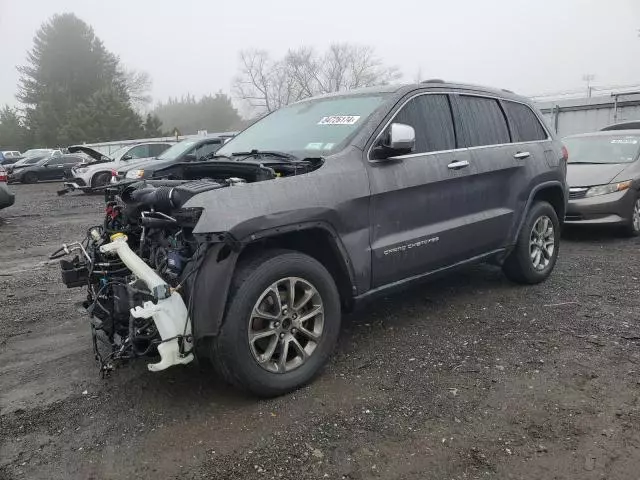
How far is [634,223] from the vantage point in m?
7.69

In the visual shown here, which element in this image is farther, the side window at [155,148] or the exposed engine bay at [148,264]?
the side window at [155,148]

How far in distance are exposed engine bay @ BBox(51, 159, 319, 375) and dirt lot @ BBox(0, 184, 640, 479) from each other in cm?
40

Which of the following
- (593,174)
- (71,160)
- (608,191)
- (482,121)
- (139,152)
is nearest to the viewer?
(482,121)

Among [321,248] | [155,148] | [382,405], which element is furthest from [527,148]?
[155,148]

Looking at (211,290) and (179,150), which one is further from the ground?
(179,150)

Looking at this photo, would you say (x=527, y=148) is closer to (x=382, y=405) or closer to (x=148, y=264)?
(x=382, y=405)

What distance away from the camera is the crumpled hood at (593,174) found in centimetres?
767

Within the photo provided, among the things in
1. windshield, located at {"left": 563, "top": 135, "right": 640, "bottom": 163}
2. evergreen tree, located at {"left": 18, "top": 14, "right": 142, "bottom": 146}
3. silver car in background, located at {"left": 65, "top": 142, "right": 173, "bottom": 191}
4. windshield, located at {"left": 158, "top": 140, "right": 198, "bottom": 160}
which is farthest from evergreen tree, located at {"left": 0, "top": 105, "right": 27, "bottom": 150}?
windshield, located at {"left": 563, "top": 135, "right": 640, "bottom": 163}

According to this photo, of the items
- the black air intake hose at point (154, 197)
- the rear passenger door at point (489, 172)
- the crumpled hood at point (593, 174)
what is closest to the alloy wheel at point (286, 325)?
the black air intake hose at point (154, 197)

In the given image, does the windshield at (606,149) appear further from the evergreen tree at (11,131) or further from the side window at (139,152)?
the evergreen tree at (11,131)

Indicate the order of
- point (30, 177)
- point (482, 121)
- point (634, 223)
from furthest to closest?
point (30, 177)
point (634, 223)
point (482, 121)

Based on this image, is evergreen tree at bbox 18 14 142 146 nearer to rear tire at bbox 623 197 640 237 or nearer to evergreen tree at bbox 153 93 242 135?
evergreen tree at bbox 153 93 242 135

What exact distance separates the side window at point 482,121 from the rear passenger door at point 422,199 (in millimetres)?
214

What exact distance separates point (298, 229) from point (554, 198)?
11.2ft
